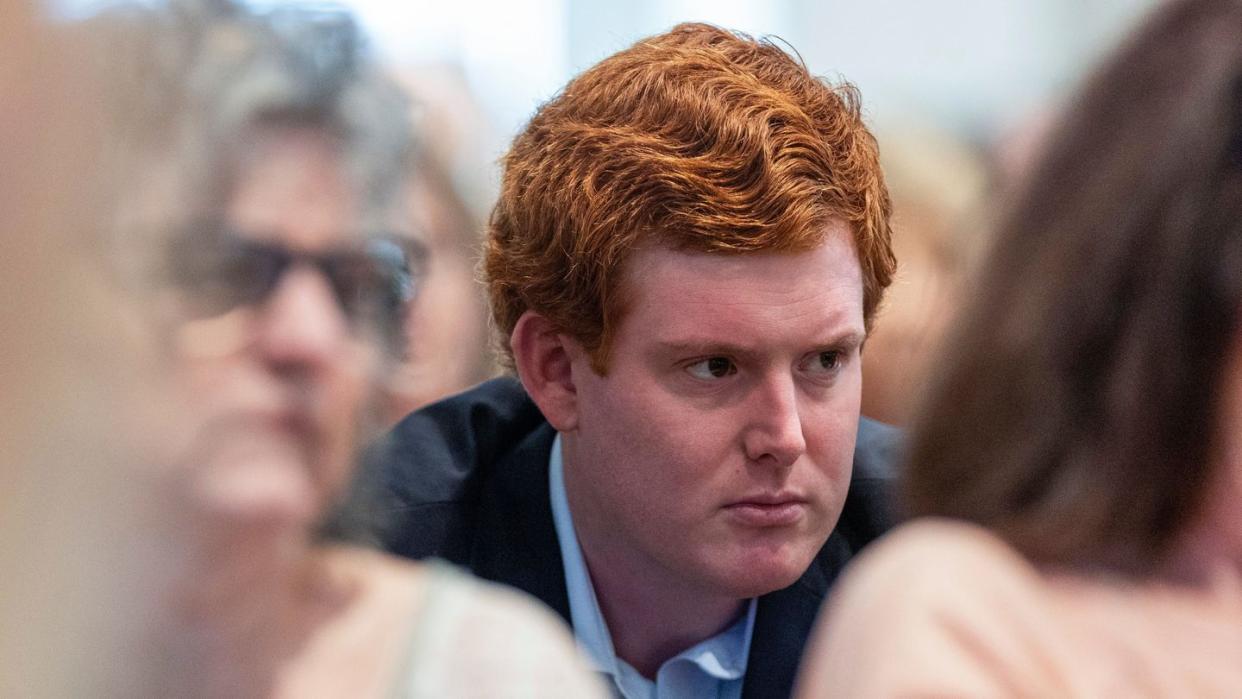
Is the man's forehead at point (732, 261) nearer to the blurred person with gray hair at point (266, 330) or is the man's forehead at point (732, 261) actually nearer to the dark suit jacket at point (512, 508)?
the dark suit jacket at point (512, 508)

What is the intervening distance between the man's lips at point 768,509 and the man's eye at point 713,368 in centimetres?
16

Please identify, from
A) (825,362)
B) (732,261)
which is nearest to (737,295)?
(732,261)

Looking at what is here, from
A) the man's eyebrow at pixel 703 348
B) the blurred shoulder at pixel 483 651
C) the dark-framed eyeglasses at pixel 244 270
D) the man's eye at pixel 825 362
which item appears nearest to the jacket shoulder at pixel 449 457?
the man's eyebrow at pixel 703 348

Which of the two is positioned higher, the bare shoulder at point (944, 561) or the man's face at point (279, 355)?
the man's face at point (279, 355)

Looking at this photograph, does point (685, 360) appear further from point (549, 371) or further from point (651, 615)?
point (651, 615)

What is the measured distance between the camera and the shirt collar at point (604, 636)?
214 centimetres

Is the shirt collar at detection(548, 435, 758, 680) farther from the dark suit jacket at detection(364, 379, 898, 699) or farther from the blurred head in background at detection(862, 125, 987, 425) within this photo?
the blurred head in background at detection(862, 125, 987, 425)

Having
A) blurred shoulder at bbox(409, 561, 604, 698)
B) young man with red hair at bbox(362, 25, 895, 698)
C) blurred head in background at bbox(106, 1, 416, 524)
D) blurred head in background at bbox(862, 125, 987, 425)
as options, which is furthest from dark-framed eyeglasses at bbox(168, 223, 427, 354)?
blurred head in background at bbox(862, 125, 987, 425)

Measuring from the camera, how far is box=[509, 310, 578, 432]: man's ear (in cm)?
219

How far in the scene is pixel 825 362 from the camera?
2.05 meters

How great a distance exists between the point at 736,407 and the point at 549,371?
33cm

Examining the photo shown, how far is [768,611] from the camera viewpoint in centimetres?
216

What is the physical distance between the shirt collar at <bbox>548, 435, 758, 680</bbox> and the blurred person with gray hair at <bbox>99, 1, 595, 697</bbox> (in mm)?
1077

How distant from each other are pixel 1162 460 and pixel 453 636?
50 centimetres
